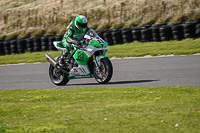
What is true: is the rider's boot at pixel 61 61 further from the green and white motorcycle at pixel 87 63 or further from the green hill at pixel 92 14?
the green hill at pixel 92 14

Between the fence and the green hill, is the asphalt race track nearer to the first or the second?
the fence

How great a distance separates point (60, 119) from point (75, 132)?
0.85 metres

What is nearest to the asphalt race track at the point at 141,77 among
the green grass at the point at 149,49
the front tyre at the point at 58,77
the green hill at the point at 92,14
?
the front tyre at the point at 58,77

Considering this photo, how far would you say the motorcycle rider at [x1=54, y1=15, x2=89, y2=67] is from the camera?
9.51 m

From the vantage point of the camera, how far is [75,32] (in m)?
9.73

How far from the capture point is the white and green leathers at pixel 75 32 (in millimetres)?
9500

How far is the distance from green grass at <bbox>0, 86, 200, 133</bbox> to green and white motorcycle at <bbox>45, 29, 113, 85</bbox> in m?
1.08

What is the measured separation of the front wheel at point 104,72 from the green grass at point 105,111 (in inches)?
35.4

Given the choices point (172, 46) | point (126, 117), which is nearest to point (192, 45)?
point (172, 46)

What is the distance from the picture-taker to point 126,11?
29047mm

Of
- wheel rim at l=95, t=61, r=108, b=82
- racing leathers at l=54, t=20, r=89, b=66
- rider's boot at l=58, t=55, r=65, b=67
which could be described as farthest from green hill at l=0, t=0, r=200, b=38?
wheel rim at l=95, t=61, r=108, b=82

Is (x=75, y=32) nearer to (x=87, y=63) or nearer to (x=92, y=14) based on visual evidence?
(x=87, y=63)

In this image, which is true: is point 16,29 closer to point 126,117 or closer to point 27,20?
point 27,20

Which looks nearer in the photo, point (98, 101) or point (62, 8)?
point (98, 101)
